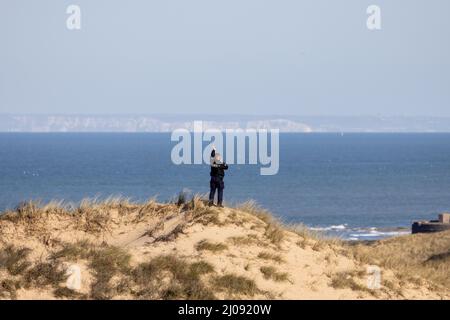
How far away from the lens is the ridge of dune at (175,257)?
2361cm

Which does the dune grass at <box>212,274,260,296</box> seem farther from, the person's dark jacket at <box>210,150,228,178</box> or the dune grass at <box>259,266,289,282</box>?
the person's dark jacket at <box>210,150,228,178</box>

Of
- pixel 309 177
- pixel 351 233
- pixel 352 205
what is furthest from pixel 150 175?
pixel 351 233

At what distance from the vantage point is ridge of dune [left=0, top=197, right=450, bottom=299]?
2361cm

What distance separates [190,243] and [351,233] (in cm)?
6577

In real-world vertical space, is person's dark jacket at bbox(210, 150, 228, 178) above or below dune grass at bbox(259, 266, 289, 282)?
above

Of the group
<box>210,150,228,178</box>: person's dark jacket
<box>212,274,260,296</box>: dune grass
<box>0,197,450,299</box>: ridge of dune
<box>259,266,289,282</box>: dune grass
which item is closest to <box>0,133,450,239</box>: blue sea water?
<box>0,197,450,299</box>: ridge of dune

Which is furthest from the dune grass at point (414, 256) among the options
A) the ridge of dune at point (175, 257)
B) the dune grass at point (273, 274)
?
the dune grass at point (273, 274)

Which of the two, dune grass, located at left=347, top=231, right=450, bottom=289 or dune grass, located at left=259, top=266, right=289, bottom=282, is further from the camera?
dune grass, located at left=347, top=231, right=450, bottom=289

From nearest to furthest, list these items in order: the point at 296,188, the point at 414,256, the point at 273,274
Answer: the point at 273,274 < the point at 414,256 < the point at 296,188

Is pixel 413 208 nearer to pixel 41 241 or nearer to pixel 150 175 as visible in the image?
pixel 150 175

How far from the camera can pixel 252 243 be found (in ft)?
85.4

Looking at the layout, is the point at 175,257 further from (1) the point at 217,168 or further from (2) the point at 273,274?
(1) the point at 217,168

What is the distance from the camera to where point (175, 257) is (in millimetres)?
24703

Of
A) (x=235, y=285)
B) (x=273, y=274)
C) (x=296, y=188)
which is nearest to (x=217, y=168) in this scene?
(x=273, y=274)
